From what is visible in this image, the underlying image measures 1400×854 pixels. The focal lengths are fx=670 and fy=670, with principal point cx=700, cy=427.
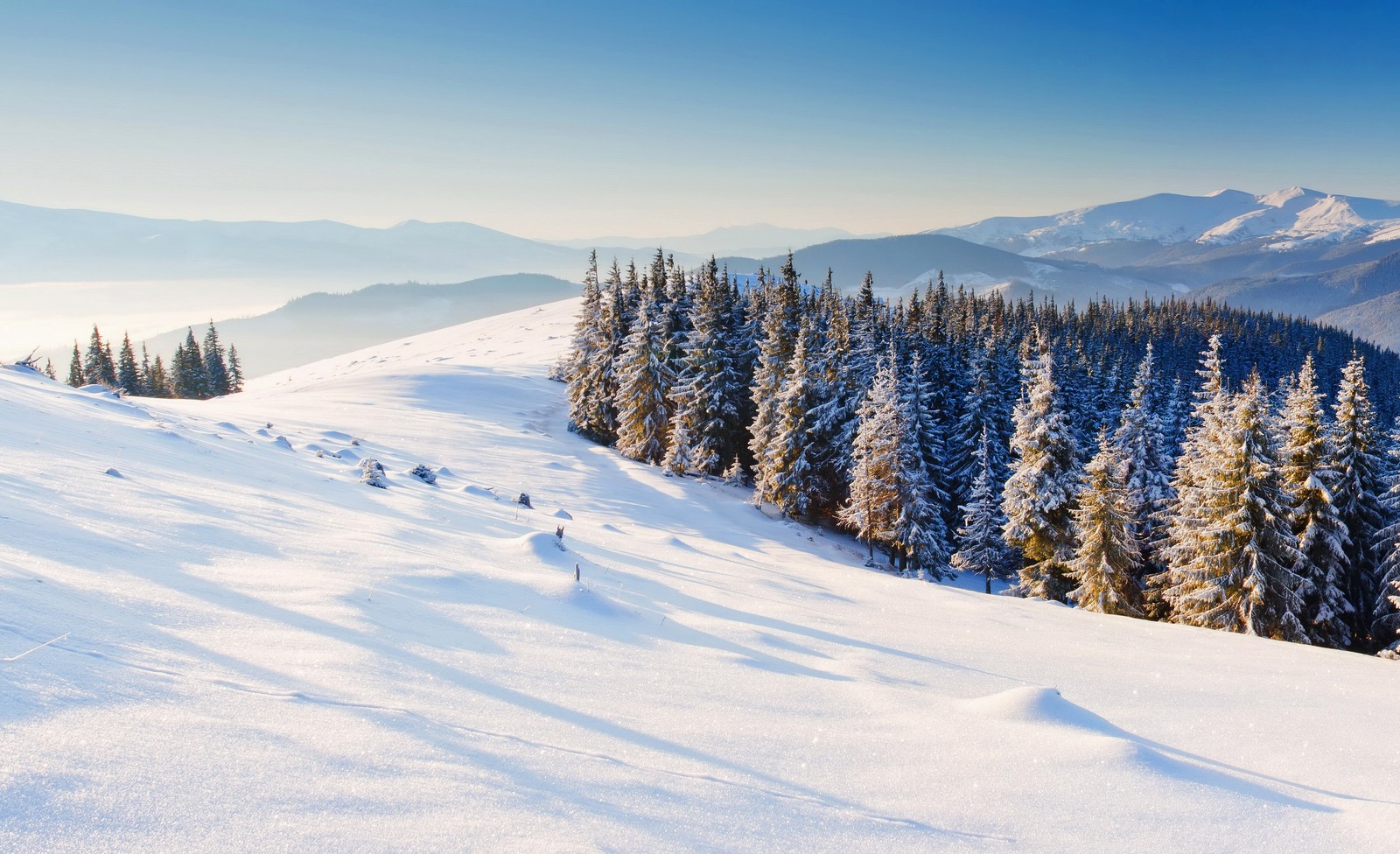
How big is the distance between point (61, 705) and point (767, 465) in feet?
114

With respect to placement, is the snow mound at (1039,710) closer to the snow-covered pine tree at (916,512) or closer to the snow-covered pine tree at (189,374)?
the snow-covered pine tree at (916,512)

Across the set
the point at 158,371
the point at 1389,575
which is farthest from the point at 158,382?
the point at 1389,575

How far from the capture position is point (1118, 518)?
26.8m

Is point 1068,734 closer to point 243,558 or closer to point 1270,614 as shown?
point 243,558

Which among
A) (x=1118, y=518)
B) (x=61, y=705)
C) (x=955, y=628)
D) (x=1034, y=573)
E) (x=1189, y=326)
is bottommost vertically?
(x=1034, y=573)

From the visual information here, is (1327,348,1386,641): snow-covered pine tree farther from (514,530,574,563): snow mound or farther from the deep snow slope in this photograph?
(514,530,574,563): snow mound

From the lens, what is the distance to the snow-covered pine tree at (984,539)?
34.3 meters

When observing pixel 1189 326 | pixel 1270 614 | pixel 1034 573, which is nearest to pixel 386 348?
pixel 1034 573

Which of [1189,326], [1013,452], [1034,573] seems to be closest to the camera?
[1034,573]

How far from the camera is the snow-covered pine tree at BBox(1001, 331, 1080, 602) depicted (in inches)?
1149

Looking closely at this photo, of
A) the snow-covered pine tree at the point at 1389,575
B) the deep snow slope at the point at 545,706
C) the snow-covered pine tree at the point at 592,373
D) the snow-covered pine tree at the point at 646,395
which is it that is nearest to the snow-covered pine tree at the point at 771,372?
the snow-covered pine tree at the point at 646,395

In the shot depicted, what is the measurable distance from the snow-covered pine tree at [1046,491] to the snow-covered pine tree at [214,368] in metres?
79.8

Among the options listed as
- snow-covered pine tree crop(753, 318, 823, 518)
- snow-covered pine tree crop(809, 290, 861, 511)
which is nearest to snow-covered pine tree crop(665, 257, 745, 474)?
snow-covered pine tree crop(753, 318, 823, 518)

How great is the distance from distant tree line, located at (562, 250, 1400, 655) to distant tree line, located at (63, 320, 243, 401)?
152ft
